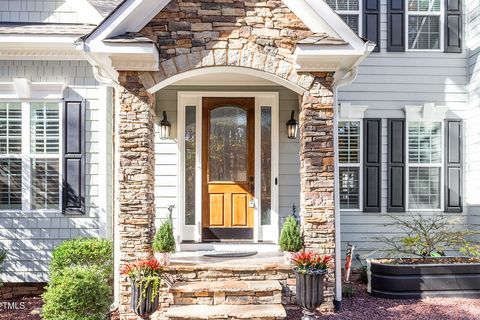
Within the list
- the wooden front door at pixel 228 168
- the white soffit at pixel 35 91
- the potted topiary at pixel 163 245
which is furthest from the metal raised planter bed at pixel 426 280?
the white soffit at pixel 35 91

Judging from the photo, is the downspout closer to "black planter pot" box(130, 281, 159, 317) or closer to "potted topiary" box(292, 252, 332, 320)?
"potted topiary" box(292, 252, 332, 320)

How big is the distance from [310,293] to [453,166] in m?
4.14

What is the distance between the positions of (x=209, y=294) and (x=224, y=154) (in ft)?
8.34

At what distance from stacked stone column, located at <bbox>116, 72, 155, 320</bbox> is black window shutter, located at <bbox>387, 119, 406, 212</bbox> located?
4278 mm

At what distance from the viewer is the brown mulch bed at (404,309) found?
15.9 feet

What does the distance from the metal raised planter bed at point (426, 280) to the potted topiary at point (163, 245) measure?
2.95 meters

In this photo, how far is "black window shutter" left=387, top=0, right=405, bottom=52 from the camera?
7051 millimetres

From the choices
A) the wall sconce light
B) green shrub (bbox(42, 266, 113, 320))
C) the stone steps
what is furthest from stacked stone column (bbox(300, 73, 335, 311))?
green shrub (bbox(42, 266, 113, 320))

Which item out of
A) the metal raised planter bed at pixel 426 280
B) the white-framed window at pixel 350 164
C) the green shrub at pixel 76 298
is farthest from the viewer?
the white-framed window at pixel 350 164

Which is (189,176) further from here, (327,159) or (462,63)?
(462,63)

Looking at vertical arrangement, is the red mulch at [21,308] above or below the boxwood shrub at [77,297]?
below

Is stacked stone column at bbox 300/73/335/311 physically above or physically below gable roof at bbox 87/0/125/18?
below

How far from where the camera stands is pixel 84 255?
5414 millimetres

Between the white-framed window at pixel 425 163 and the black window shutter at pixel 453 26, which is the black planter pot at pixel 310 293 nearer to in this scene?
the white-framed window at pixel 425 163
